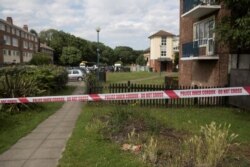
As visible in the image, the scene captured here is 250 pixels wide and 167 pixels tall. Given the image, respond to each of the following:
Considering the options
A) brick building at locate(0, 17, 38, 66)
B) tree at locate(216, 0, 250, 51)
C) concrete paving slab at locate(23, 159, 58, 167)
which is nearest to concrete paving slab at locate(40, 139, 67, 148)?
concrete paving slab at locate(23, 159, 58, 167)

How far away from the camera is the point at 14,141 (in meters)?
8.54

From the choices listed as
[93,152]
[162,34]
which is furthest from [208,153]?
[162,34]

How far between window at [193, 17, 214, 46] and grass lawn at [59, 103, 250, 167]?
8.05 metres

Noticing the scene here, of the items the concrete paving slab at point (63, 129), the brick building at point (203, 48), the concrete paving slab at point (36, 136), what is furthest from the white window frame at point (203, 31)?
the concrete paving slab at point (36, 136)

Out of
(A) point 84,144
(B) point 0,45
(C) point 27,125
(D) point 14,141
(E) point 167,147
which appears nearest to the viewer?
(E) point 167,147

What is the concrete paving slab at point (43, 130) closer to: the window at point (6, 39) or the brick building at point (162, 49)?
the window at point (6, 39)

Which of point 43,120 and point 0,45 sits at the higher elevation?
point 0,45

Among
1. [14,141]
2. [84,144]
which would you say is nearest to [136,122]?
[84,144]

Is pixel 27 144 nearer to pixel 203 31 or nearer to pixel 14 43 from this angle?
pixel 203 31

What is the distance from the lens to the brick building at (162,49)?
78.1 m

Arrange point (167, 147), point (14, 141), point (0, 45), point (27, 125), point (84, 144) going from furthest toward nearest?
point (0, 45) < point (27, 125) < point (14, 141) < point (84, 144) < point (167, 147)

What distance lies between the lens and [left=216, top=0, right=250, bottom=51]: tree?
11219mm

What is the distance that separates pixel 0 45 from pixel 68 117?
60.7 metres

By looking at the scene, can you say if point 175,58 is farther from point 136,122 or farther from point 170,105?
point 136,122
